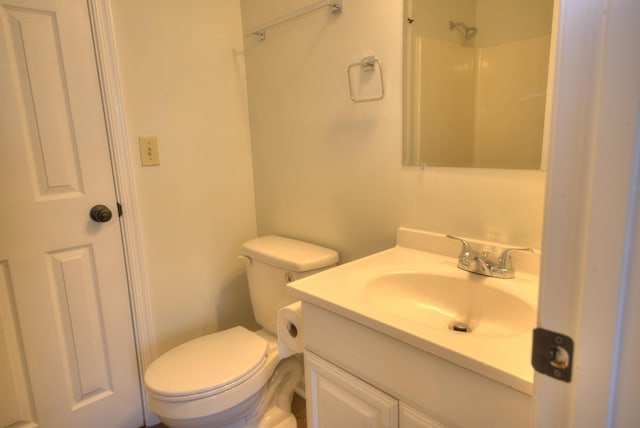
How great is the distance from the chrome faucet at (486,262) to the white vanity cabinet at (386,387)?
39 centimetres

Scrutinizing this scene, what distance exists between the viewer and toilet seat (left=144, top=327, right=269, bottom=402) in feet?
3.92

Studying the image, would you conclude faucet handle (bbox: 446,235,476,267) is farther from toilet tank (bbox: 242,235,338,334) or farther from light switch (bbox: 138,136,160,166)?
light switch (bbox: 138,136,160,166)

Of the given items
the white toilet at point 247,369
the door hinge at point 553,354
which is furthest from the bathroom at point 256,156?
the door hinge at point 553,354

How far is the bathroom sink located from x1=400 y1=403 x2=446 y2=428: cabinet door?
0.61ft

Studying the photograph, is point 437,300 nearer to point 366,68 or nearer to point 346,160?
point 346,160

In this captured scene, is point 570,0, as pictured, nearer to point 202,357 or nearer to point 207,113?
point 202,357

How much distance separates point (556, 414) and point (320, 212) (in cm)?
121

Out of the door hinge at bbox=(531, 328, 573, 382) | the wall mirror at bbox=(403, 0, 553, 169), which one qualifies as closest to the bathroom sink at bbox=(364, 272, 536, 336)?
the wall mirror at bbox=(403, 0, 553, 169)

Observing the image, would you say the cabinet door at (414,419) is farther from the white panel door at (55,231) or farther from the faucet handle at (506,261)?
the white panel door at (55,231)

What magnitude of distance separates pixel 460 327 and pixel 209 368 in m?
0.84

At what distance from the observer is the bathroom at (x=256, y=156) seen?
1227mm

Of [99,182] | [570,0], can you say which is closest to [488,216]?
[570,0]

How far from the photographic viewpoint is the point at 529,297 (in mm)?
859

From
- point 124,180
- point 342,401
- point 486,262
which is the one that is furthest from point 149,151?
point 486,262
